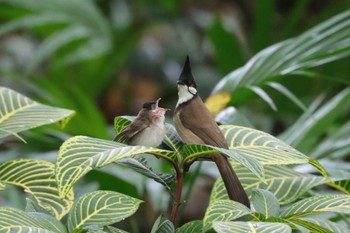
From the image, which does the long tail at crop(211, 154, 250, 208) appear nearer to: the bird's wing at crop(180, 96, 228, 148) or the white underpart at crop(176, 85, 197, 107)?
the bird's wing at crop(180, 96, 228, 148)

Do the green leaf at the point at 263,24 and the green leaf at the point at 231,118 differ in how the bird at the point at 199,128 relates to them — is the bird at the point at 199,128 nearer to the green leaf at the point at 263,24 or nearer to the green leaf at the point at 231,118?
the green leaf at the point at 231,118

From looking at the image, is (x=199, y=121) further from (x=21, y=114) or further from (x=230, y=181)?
(x=21, y=114)

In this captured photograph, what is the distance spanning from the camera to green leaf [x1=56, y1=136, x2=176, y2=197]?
104 cm

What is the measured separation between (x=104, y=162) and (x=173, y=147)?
255mm

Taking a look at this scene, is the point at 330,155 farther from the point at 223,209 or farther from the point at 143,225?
the point at 143,225

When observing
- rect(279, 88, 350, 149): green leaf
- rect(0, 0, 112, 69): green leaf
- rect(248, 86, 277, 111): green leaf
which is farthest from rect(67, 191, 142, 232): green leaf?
rect(0, 0, 112, 69): green leaf

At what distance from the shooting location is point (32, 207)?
121 cm

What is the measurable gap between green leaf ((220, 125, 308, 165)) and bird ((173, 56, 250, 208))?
0.04 metres

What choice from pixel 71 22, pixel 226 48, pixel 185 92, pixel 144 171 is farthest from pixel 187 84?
pixel 71 22

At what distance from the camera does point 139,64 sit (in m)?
4.58

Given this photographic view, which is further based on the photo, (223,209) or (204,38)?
(204,38)

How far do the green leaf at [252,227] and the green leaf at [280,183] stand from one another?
1.14 feet

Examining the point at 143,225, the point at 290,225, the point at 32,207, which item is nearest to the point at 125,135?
the point at 32,207

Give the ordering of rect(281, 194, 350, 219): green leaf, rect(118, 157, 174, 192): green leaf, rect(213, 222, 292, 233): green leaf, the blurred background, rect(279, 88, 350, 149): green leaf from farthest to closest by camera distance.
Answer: the blurred background < rect(279, 88, 350, 149): green leaf < rect(118, 157, 174, 192): green leaf < rect(281, 194, 350, 219): green leaf < rect(213, 222, 292, 233): green leaf
